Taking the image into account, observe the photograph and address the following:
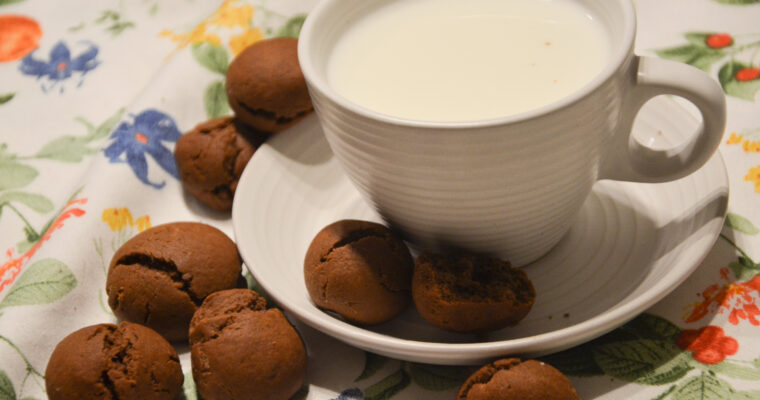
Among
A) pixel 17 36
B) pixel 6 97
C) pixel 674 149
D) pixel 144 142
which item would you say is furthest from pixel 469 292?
pixel 17 36

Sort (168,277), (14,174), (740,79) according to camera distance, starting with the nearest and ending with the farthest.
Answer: (168,277)
(740,79)
(14,174)

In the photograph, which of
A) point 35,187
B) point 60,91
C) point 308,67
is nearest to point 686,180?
point 308,67

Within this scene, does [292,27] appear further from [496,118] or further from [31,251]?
[496,118]

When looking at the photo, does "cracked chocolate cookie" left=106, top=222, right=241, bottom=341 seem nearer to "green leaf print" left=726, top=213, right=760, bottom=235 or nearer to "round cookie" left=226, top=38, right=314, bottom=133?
"round cookie" left=226, top=38, right=314, bottom=133

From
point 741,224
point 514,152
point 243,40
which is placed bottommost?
point 741,224

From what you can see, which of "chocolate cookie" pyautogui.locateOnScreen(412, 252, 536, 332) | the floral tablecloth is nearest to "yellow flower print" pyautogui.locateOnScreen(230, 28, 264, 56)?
the floral tablecloth

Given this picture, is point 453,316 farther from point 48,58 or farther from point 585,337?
point 48,58
